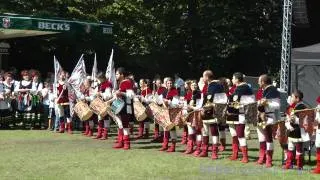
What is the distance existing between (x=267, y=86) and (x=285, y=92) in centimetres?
717

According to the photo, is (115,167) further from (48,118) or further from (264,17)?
(264,17)

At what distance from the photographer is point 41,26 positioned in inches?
933

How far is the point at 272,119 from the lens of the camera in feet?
44.3

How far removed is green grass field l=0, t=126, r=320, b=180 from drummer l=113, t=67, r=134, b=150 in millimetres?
328

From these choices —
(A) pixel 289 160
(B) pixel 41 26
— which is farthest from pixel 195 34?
(A) pixel 289 160

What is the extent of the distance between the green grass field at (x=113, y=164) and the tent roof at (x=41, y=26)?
20.5ft

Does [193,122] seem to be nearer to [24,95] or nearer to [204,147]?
[204,147]

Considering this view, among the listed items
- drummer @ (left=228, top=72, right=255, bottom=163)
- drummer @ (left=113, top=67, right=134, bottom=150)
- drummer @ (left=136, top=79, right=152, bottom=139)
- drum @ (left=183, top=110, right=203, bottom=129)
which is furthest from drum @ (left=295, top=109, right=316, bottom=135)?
drummer @ (left=136, top=79, right=152, bottom=139)

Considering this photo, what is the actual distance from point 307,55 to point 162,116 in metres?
3.79

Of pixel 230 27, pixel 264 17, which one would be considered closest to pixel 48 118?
pixel 230 27

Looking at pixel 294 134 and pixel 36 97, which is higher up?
pixel 36 97

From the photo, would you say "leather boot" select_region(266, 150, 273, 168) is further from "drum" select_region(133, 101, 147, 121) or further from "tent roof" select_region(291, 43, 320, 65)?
"drum" select_region(133, 101, 147, 121)

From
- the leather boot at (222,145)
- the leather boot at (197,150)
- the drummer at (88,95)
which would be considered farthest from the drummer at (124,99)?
the drummer at (88,95)

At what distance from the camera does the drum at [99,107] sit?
17794 mm
